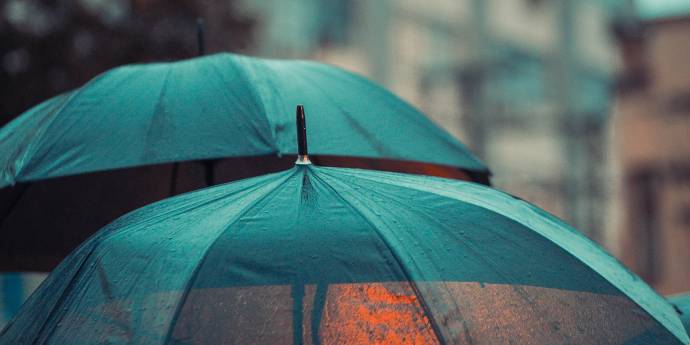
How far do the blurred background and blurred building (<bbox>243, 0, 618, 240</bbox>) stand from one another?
0.04 meters

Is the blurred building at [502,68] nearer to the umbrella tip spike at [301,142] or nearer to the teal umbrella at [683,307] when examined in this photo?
the teal umbrella at [683,307]

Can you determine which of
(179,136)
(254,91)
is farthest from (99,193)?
(254,91)

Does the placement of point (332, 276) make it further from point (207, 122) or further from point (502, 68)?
point (502, 68)

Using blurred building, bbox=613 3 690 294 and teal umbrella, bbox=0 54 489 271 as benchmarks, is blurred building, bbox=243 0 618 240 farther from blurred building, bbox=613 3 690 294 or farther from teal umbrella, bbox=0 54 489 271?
teal umbrella, bbox=0 54 489 271

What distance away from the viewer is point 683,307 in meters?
4.38

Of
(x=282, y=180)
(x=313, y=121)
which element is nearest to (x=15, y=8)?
(x=313, y=121)

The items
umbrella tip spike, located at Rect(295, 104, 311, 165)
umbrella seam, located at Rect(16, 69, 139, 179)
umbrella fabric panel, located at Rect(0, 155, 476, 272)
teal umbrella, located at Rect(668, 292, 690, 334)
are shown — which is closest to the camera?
umbrella tip spike, located at Rect(295, 104, 311, 165)

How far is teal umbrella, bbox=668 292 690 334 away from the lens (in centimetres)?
418

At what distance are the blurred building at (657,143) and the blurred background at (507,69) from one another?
2 cm

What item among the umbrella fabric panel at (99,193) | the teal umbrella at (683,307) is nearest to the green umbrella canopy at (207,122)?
the umbrella fabric panel at (99,193)

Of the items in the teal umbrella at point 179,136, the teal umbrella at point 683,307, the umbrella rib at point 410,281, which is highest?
the teal umbrella at point 179,136

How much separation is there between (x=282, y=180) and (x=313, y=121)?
1.56 meters

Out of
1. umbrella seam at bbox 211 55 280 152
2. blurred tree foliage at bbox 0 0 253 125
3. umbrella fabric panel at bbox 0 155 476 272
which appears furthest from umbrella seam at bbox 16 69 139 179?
A: blurred tree foliage at bbox 0 0 253 125

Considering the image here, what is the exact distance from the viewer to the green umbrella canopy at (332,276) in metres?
3.05
